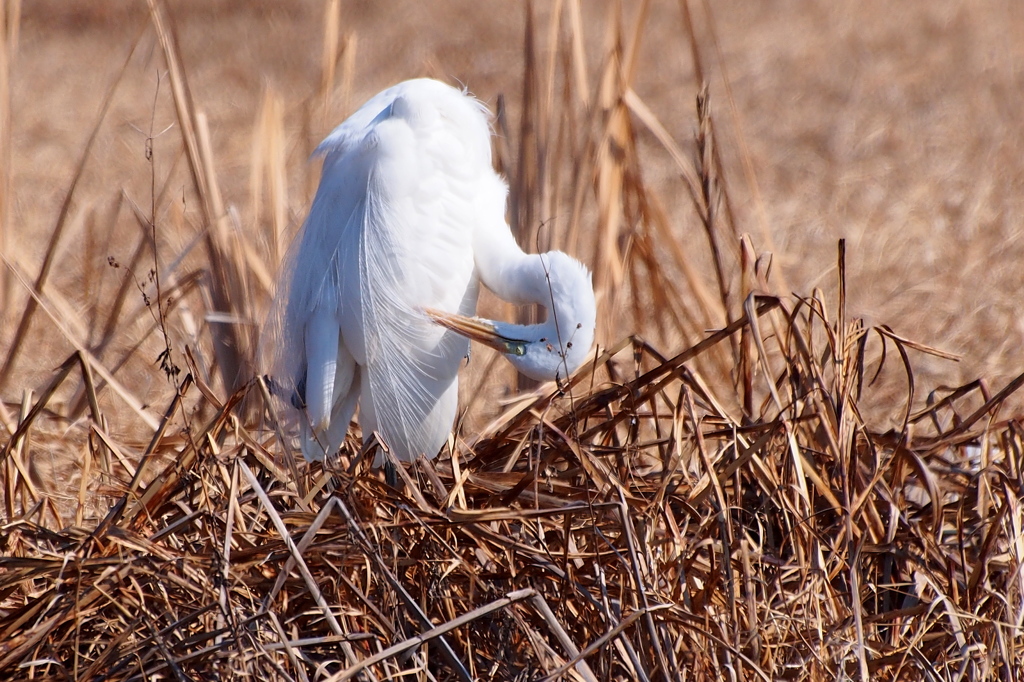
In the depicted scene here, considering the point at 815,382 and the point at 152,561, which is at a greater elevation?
the point at 815,382

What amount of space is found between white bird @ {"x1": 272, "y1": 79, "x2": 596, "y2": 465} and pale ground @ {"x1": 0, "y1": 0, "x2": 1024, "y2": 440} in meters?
0.41

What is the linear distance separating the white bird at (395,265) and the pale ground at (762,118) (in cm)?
41

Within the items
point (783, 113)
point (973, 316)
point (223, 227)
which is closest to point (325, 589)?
point (223, 227)

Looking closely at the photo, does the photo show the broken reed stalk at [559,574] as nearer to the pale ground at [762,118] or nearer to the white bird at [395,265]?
the white bird at [395,265]

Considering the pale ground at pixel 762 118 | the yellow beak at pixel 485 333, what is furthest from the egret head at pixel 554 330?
the pale ground at pixel 762 118

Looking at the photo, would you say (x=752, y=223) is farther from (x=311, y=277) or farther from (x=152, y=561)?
(x=152, y=561)

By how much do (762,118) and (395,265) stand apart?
12.4 ft

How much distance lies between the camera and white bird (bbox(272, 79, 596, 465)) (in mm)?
1751

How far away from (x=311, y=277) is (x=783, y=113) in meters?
3.87

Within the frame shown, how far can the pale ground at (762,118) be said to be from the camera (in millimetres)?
3471

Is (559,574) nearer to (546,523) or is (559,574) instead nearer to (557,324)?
(546,523)

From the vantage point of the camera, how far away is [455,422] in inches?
80.2

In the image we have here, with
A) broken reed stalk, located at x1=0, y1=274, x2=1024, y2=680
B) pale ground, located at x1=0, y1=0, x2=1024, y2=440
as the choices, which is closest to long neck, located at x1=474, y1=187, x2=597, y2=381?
broken reed stalk, located at x1=0, y1=274, x2=1024, y2=680

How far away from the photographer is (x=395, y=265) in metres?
1.75
